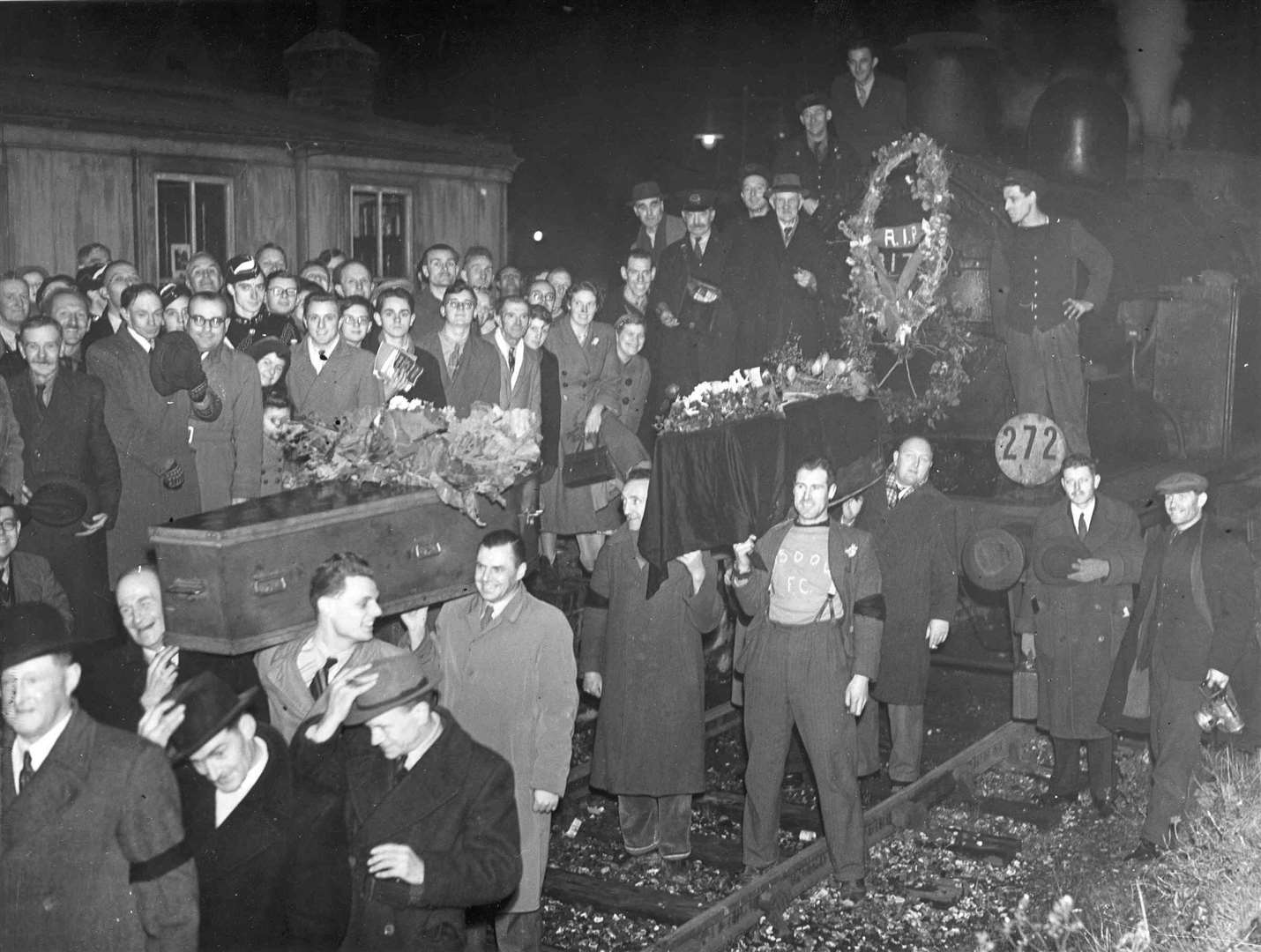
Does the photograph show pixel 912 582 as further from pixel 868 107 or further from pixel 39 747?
pixel 868 107

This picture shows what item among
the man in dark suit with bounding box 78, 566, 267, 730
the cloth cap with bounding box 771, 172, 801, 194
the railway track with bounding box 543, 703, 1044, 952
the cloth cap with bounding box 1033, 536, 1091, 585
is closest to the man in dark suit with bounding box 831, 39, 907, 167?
the cloth cap with bounding box 771, 172, 801, 194

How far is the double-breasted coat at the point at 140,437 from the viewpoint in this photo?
737 centimetres

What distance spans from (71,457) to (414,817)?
12.2 feet

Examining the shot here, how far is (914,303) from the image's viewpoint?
11.4 meters

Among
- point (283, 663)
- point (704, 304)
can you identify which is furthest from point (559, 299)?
point (283, 663)

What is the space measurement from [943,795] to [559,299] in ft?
16.5

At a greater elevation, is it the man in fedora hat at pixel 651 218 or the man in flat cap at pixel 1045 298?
the man in fedora hat at pixel 651 218

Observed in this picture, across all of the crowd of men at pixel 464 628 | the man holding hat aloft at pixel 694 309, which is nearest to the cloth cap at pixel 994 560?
the crowd of men at pixel 464 628

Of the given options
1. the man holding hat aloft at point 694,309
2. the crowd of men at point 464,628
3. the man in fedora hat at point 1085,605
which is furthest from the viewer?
the man holding hat aloft at point 694,309

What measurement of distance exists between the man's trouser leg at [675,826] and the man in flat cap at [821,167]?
19.4 ft

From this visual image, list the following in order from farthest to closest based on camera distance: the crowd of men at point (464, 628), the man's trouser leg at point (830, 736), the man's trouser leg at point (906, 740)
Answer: the man's trouser leg at point (906, 740) → the man's trouser leg at point (830, 736) → the crowd of men at point (464, 628)

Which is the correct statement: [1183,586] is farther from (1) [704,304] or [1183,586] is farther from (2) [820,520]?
(1) [704,304]

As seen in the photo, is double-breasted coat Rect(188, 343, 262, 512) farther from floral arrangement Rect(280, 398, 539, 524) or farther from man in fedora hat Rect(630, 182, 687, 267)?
man in fedora hat Rect(630, 182, 687, 267)

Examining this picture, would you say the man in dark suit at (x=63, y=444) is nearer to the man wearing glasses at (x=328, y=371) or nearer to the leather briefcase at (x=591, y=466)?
the man wearing glasses at (x=328, y=371)
